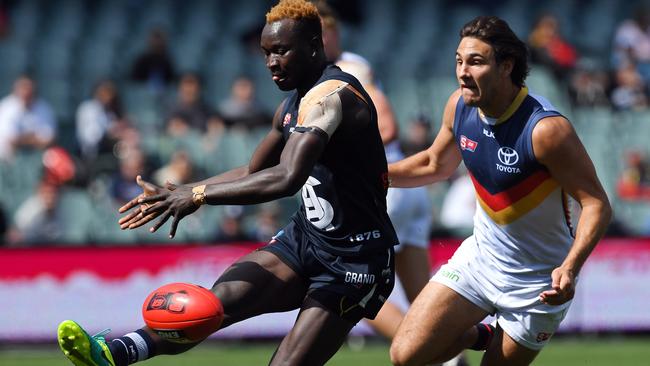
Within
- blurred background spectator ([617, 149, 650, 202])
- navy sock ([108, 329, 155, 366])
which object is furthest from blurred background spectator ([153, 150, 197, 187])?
navy sock ([108, 329, 155, 366])

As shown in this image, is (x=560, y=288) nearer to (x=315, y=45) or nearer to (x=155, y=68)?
(x=315, y=45)

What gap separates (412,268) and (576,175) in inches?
102

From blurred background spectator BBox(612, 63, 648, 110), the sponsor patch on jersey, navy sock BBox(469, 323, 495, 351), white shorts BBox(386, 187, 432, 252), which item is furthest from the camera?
blurred background spectator BBox(612, 63, 648, 110)

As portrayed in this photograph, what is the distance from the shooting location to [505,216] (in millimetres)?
6309

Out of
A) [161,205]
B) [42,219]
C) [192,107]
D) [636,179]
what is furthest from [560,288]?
[192,107]

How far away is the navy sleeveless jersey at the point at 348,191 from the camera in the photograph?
598 centimetres

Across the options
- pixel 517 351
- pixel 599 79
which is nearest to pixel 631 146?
pixel 599 79

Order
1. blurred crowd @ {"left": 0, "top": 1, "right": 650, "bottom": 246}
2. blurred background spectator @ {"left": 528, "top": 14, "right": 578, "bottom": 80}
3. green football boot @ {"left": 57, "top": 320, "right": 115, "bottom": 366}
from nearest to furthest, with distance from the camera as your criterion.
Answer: green football boot @ {"left": 57, "top": 320, "right": 115, "bottom": 366}, blurred crowd @ {"left": 0, "top": 1, "right": 650, "bottom": 246}, blurred background spectator @ {"left": 528, "top": 14, "right": 578, "bottom": 80}

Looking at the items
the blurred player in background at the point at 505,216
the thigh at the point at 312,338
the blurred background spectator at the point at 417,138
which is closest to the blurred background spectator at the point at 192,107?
the blurred background spectator at the point at 417,138

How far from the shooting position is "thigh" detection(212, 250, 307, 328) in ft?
19.5

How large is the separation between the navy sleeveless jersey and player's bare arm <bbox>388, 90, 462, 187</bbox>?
31.5 inches

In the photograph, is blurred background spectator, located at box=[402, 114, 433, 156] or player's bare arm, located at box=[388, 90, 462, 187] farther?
blurred background spectator, located at box=[402, 114, 433, 156]

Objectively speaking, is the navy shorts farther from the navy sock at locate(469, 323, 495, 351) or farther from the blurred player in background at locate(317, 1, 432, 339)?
the blurred player in background at locate(317, 1, 432, 339)

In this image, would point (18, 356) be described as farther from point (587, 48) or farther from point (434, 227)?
point (587, 48)
